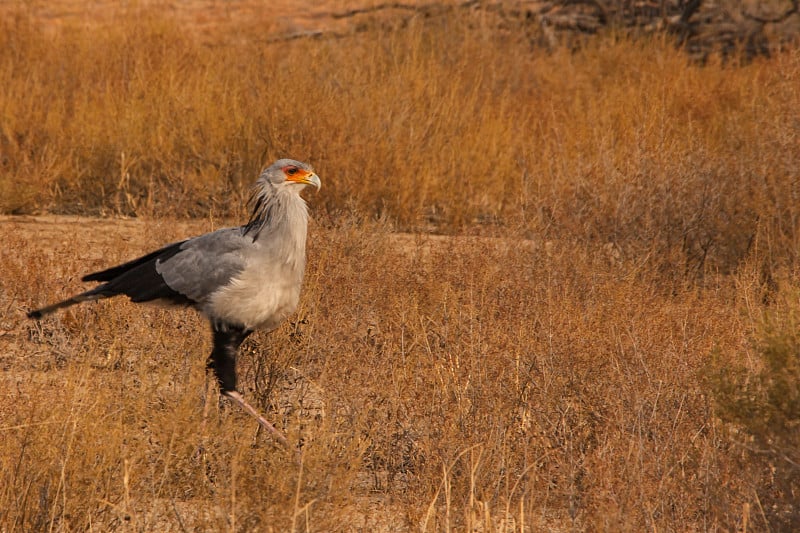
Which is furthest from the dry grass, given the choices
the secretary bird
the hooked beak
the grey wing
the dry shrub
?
the hooked beak

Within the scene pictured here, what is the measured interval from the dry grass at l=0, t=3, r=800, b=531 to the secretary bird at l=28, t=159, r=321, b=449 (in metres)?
0.22

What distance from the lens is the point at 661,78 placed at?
10.5m

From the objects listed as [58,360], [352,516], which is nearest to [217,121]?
[58,360]

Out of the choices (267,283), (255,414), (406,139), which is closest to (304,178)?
(267,283)

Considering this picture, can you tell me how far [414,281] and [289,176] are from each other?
1.62 metres

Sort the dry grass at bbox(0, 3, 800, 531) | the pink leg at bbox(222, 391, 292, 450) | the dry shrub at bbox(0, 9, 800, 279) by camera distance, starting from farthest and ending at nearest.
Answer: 1. the dry shrub at bbox(0, 9, 800, 279)
2. the pink leg at bbox(222, 391, 292, 450)
3. the dry grass at bbox(0, 3, 800, 531)

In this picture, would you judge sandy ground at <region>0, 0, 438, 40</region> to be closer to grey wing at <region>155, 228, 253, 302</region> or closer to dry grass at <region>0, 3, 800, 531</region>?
dry grass at <region>0, 3, 800, 531</region>

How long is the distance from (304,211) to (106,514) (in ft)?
5.85

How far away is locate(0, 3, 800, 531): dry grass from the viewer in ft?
13.3

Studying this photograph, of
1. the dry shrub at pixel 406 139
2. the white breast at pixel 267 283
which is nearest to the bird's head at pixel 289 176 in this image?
the white breast at pixel 267 283

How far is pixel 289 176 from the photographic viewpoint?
17.0 ft

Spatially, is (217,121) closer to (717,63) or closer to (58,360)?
(58,360)

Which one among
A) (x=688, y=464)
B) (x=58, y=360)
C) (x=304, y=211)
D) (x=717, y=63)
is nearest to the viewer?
(x=688, y=464)

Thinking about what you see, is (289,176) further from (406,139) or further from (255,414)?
(406,139)
